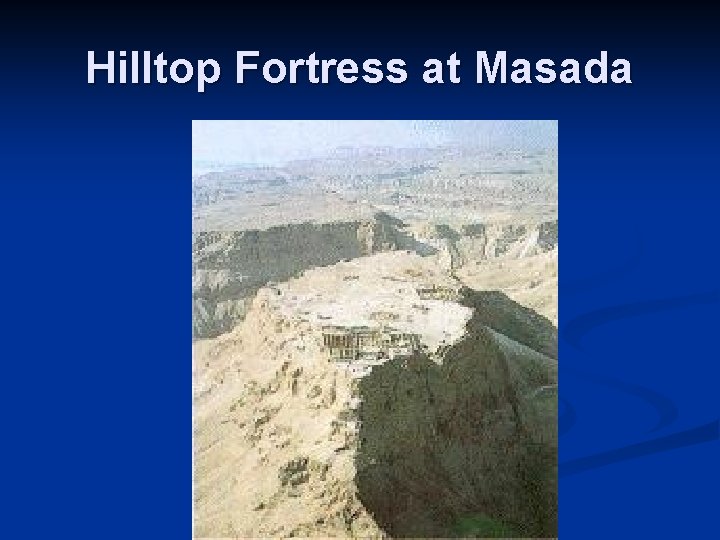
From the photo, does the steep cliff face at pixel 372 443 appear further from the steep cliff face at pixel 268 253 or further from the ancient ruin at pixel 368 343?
the steep cliff face at pixel 268 253

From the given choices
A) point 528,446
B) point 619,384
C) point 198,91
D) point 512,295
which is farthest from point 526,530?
point 198,91

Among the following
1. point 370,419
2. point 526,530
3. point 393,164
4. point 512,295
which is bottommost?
point 526,530

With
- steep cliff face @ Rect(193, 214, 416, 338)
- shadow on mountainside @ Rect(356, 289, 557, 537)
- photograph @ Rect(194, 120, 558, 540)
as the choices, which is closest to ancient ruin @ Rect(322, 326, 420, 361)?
photograph @ Rect(194, 120, 558, 540)

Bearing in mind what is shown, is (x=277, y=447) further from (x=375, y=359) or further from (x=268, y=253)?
(x=268, y=253)

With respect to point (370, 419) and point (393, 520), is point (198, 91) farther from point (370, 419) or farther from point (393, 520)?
point (393, 520)

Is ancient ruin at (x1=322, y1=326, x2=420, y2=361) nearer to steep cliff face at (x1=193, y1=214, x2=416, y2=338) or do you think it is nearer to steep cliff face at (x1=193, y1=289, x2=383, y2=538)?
steep cliff face at (x1=193, y1=289, x2=383, y2=538)

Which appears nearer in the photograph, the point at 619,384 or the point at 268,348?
the point at 619,384
